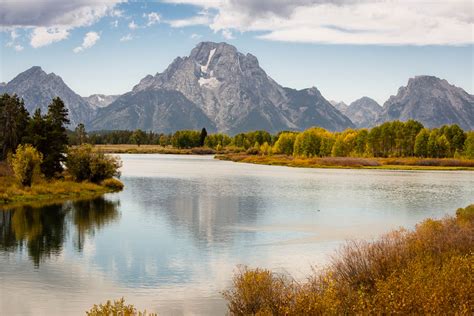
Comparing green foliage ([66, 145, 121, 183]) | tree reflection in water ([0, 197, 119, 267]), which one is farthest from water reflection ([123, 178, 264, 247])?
tree reflection in water ([0, 197, 119, 267])

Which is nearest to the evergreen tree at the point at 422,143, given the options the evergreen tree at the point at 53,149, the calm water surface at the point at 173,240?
the calm water surface at the point at 173,240

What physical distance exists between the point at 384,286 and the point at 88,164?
7142cm

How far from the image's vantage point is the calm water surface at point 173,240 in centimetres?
2775

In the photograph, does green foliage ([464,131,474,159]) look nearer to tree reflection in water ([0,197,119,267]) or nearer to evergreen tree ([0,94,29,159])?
evergreen tree ([0,94,29,159])

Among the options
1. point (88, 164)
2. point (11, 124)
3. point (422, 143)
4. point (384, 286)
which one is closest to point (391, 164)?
point (422, 143)

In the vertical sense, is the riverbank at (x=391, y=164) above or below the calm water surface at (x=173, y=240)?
above

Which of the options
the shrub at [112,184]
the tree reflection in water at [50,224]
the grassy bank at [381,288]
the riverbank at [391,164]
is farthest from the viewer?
the riverbank at [391,164]

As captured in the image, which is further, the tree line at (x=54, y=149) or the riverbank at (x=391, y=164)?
the riverbank at (x=391, y=164)

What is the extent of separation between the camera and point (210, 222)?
172ft

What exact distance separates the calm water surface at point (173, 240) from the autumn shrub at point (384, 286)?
20.9ft

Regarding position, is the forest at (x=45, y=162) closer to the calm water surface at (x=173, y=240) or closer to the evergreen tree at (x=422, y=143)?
the calm water surface at (x=173, y=240)

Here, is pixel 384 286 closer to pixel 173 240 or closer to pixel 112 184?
pixel 173 240

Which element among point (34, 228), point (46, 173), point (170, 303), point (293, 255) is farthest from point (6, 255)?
point (46, 173)

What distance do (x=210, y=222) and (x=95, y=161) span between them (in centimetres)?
3698
